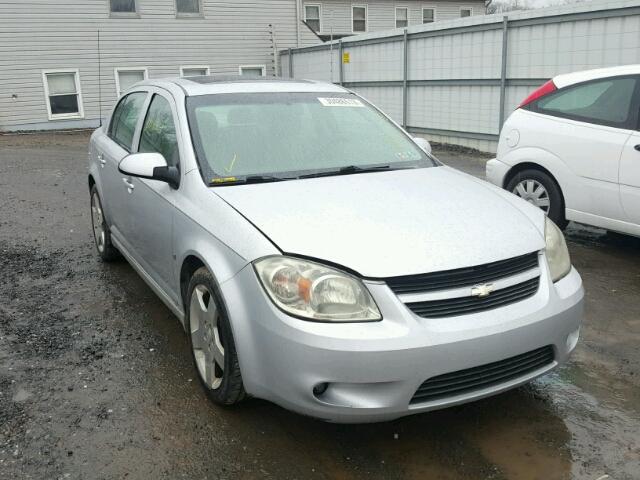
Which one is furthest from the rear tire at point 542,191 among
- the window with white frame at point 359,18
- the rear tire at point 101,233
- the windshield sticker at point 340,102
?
the window with white frame at point 359,18

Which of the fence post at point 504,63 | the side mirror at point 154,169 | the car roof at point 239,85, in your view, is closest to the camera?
the side mirror at point 154,169

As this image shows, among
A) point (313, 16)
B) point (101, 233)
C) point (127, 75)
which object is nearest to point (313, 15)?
point (313, 16)

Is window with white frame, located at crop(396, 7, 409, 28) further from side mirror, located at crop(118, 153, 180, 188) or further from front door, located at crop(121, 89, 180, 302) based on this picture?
side mirror, located at crop(118, 153, 180, 188)

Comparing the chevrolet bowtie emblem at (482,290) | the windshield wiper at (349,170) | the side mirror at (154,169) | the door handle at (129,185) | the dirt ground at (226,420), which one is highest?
the side mirror at (154,169)

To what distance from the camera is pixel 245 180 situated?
349 centimetres

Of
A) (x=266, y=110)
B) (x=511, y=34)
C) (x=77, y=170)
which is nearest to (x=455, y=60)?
(x=511, y=34)

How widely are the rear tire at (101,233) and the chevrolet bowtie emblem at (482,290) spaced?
3.68m

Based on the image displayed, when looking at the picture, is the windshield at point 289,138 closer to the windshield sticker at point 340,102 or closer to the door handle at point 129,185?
the windshield sticker at point 340,102

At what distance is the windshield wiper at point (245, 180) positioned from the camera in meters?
3.43

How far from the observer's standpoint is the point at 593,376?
356 centimetres

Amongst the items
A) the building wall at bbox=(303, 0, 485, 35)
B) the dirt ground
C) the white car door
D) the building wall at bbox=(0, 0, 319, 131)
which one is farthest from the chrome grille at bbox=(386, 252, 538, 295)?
the building wall at bbox=(303, 0, 485, 35)

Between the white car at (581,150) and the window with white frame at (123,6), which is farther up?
the window with white frame at (123,6)

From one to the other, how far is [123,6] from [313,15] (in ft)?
30.6

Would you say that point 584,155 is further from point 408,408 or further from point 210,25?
point 210,25
